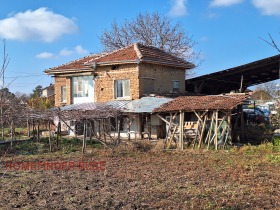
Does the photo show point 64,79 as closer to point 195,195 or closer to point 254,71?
point 254,71

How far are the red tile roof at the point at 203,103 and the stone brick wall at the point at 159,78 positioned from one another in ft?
13.6

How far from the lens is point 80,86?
28516mm

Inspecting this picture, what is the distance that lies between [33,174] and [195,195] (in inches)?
244

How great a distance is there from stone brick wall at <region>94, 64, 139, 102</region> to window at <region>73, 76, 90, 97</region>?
1206 millimetres

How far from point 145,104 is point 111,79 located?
438 cm

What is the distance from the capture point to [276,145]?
18594 mm

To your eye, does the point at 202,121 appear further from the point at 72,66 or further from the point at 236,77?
the point at 72,66

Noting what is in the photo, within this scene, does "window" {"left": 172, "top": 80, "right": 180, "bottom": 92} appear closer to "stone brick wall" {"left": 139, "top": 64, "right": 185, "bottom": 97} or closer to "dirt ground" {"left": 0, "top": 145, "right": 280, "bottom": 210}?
"stone brick wall" {"left": 139, "top": 64, "right": 185, "bottom": 97}

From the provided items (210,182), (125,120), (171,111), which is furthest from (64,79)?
(210,182)

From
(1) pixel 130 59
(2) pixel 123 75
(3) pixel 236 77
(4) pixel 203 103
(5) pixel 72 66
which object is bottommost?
(4) pixel 203 103


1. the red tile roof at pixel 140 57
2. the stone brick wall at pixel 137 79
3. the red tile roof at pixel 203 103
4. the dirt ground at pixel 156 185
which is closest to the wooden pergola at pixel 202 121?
the red tile roof at pixel 203 103

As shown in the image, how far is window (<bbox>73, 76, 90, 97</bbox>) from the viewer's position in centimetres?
2811

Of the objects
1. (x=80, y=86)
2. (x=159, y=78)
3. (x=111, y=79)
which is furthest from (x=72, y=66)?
(x=159, y=78)

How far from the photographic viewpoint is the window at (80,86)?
28109 mm
